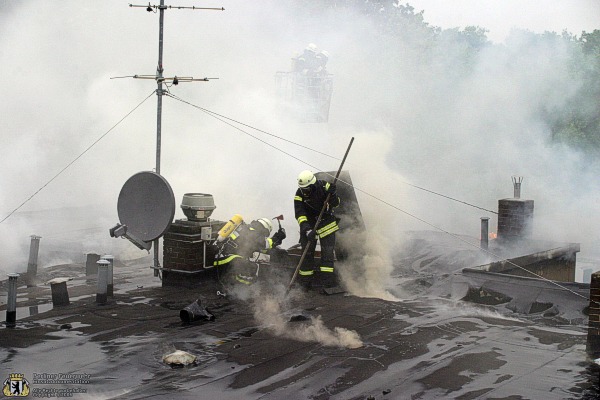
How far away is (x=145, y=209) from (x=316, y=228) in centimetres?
259

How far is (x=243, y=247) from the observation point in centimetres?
1105

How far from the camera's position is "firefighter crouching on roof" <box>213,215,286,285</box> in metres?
10.9

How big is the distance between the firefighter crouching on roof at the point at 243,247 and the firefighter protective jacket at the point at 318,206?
454mm

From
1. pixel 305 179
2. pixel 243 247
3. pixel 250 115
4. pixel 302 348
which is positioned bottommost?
pixel 302 348

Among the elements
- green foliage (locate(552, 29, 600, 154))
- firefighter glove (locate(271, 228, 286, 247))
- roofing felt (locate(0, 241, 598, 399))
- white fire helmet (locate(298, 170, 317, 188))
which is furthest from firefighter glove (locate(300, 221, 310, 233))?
green foliage (locate(552, 29, 600, 154))

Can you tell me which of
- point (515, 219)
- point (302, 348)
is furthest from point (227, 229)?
point (515, 219)

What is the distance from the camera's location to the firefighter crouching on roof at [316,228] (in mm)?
10609

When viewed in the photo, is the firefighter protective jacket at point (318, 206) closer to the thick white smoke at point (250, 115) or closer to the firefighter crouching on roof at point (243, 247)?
the firefighter crouching on roof at point (243, 247)

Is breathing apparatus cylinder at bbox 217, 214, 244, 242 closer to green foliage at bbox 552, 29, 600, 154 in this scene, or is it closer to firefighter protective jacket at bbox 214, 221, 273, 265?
firefighter protective jacket at bbox 214, 221, 273, 265

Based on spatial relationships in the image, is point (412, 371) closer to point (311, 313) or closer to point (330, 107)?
point (311, 313)

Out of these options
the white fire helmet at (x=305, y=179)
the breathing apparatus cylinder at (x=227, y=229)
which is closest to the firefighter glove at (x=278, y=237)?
the breathing apparatus cylinder at (x=227, y=229)

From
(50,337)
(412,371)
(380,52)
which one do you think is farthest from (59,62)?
(412,371)

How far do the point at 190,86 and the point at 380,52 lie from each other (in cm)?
905

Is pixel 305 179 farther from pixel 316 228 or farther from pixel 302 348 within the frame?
pixel 302 348
